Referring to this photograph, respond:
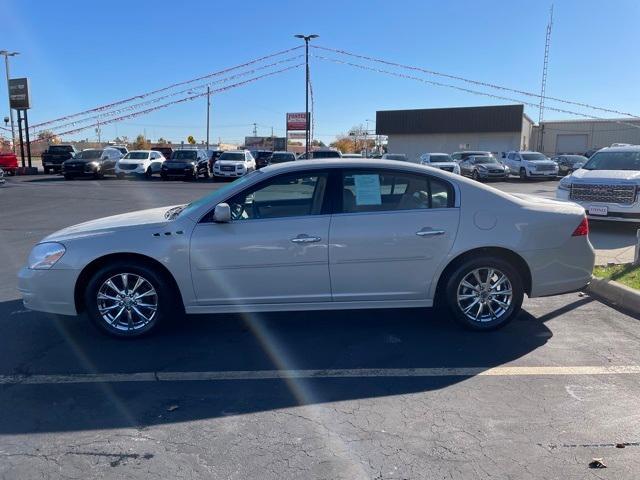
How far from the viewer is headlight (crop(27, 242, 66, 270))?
472 cm

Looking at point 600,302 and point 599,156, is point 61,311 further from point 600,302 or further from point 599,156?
point 599,156

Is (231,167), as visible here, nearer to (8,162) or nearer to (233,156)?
(233,156)

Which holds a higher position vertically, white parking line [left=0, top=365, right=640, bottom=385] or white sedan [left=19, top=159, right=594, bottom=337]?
white sedan [left=19, top=159, right=594, bottom=337]

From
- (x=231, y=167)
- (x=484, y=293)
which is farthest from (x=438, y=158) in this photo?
(x=484, y=293)

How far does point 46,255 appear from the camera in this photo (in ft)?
15.6

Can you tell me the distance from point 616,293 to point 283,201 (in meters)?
3.91

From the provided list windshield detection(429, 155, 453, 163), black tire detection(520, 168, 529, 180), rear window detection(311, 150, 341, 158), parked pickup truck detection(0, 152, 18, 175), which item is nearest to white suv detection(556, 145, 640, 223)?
windshield detection(429, 155, 453, 163)

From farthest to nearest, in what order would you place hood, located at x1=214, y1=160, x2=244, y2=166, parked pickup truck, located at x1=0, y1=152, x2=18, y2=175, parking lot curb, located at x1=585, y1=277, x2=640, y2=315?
parked pickup truck, located at x1=0, y1=152, x2=18, y2=175 < hood, located at x1=214, y1=160, x2=244, y2=166 < parking lot curb, located at x1=585, y1=277, x2=640, y2=315

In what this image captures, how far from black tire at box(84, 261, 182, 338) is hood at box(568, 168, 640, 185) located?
862cm

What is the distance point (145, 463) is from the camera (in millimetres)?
3000

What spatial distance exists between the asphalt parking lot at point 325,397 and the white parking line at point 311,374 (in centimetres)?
2

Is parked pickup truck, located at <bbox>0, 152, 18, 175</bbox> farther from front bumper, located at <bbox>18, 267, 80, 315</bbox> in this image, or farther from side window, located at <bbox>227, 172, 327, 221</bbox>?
side window, located at <bbox>227, 172, 327, 221</bbox>

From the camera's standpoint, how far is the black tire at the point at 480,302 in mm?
4871

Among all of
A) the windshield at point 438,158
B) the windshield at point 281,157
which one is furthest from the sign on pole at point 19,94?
the windshield at point 438,158
